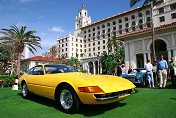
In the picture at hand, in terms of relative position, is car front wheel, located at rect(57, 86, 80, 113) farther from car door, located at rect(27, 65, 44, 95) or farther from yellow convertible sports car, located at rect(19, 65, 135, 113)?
car door, located at rect(27, 65, 44, 95)

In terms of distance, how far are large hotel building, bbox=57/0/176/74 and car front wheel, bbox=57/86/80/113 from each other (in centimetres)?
1605

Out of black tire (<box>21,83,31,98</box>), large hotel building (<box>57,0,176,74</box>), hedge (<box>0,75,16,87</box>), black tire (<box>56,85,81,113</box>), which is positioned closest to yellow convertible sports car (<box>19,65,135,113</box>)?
black tire (<box>56,85,81,113</box>)

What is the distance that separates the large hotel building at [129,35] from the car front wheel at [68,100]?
16054 mm

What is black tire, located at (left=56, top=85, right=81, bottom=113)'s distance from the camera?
2.91 meters

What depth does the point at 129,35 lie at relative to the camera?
17.7m

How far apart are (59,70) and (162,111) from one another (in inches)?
125

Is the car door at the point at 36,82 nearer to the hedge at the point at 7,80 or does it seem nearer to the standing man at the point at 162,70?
the standing man at the point at 162,70

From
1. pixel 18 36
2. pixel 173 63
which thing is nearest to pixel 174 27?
pixel 173 63

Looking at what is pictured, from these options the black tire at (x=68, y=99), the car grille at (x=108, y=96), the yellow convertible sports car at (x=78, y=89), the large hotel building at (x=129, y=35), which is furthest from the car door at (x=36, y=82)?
the large hotel building at (x=129, y=35)

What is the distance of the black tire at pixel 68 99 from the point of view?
291cm

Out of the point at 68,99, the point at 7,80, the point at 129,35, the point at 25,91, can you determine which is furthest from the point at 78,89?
the point at 129,35

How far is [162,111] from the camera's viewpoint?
3016mm

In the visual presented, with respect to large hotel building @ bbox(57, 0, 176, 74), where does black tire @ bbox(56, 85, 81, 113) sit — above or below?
below

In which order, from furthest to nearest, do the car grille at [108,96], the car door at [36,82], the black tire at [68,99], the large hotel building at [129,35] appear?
the large hotel building at [129,35]
the car door at [36,82]
the black tire at [68,99]
the car grille at [108,96]
